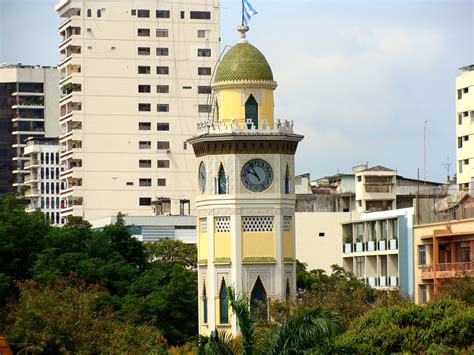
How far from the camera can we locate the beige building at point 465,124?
110188 mm

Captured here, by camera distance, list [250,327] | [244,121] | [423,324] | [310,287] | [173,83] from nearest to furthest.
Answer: [250,327] < [423,324] < [244,121] < [310,287] < [173,83]

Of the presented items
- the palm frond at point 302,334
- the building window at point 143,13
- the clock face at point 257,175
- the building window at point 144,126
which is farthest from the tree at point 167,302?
the building window at point 143,13

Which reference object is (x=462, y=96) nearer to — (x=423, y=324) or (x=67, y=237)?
(x=67, y=237)

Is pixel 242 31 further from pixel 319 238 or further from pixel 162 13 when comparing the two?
pixel 162 13

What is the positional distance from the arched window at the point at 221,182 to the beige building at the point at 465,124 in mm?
37129

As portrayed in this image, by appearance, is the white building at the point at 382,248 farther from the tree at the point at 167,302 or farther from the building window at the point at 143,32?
the building window at the point at 143,32

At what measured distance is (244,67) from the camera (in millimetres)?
73625

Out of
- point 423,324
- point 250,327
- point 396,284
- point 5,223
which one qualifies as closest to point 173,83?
point 396,284

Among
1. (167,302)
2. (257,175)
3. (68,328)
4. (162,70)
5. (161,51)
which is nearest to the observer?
(68,328)

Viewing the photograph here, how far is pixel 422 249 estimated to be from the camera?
8712cm

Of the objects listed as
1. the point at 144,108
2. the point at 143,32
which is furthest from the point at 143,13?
the point at 144,108

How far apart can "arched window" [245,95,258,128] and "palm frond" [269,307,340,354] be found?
27672 mm

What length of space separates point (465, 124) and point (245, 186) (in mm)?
39498

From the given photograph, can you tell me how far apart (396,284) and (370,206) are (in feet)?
76.1
